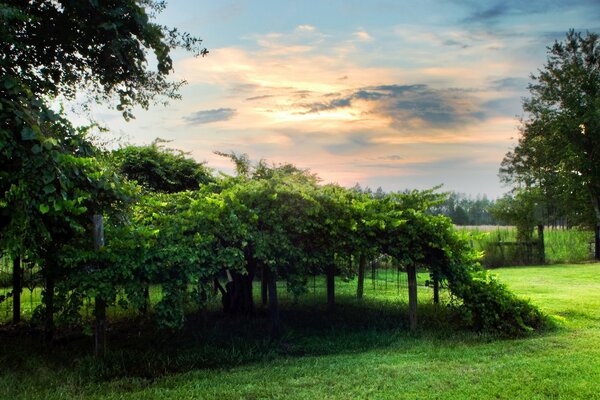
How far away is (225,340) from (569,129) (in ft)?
113

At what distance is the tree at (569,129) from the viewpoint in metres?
35.4

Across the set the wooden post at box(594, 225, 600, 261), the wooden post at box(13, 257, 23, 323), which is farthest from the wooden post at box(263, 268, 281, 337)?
the wooden post at box(594, 225, 600, 261)

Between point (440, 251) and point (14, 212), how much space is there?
7468 mm

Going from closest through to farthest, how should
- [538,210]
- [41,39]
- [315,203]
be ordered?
1. [315,203]
2. [41,39]
3. [538,210]

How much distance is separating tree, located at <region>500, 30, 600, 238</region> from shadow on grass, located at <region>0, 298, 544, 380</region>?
28380 mm

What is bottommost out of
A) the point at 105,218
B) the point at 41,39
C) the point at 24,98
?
the point at 105,218

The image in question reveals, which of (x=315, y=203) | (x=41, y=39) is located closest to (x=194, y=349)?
(x=315, y=203)

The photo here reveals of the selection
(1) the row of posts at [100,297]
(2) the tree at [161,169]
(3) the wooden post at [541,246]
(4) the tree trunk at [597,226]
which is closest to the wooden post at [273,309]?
(1) the row of posts at [100,297]

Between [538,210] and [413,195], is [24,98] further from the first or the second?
[538,210]

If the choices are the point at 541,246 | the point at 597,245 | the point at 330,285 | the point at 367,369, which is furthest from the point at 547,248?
the point at 367,369

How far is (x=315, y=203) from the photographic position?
952 cm

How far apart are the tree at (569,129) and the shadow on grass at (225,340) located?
28380mm

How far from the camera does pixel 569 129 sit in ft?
119

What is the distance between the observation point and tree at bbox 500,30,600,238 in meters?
35.4
